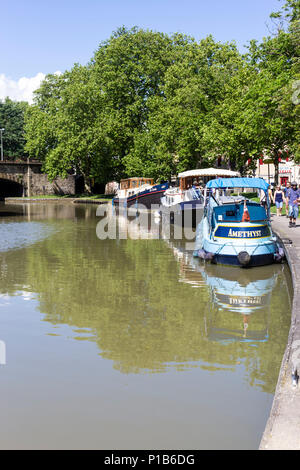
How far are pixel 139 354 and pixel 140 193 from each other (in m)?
34.3

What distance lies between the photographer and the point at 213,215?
17562mm

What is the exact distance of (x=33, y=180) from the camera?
74.1 m

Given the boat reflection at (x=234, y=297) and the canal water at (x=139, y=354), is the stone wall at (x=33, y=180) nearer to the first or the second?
the boat reflection at (x=234, y=297)

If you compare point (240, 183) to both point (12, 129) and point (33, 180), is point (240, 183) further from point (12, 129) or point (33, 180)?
point (12, 129)

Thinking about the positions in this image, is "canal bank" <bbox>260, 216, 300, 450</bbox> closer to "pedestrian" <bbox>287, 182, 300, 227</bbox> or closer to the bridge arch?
"pedestrian" <bbox>287, 182, 300, 227</bbox>

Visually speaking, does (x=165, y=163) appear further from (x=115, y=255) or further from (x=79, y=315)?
(x=79, y=315)

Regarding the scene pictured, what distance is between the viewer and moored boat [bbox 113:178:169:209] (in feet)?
133

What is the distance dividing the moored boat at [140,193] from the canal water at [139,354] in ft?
80.5

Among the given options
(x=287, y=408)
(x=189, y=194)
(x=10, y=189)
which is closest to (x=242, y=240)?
(x=287, y=408)

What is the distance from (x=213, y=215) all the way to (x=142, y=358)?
398 inches

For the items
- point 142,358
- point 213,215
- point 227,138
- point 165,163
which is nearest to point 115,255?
point 213,215

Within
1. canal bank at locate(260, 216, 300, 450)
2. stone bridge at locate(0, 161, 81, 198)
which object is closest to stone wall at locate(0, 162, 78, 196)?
stone bridge at locate(0, 161, 81, 198)

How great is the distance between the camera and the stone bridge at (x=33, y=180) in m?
72.2

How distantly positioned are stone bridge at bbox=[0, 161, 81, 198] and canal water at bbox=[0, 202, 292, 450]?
58.6m
